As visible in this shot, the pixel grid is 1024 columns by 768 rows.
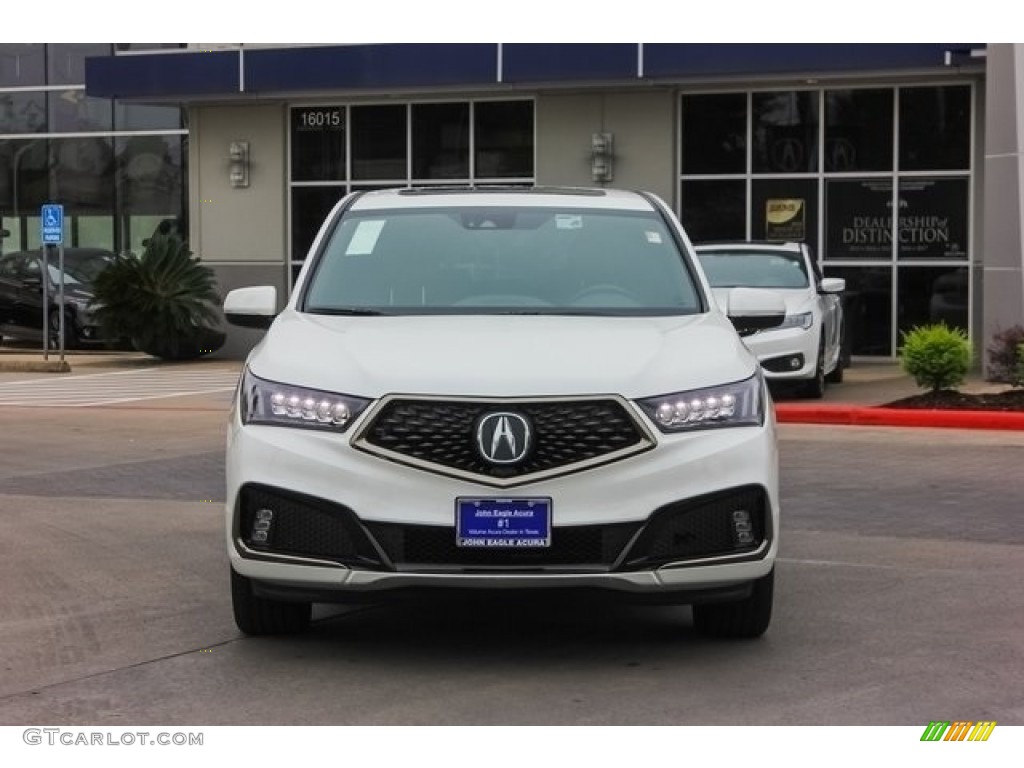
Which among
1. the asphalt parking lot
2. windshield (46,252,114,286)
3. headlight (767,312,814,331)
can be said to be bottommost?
the asphalt parking lot

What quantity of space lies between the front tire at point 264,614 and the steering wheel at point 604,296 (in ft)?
5.45

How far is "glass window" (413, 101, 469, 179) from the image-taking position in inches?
1049

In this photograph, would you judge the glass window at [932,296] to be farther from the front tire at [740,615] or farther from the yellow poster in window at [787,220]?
the front tire at [740,615]

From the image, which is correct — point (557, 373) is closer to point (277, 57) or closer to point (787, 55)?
point (787, 55)

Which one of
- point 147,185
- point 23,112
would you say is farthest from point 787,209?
point 23,112

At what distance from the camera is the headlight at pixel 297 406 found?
20.9ft

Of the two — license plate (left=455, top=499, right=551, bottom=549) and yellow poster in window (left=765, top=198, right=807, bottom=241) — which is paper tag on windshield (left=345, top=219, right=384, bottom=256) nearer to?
license plate (left=455, top=499, right=551, bottom=549)

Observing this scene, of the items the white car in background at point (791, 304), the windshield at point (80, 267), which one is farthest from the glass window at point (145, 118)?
the white car in background at point (791, 304)

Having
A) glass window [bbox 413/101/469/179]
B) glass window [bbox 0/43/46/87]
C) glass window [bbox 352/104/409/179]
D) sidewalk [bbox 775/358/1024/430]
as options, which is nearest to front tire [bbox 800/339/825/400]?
sidewalk [bbox 775/358/1024/430]

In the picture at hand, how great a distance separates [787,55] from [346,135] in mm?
7045

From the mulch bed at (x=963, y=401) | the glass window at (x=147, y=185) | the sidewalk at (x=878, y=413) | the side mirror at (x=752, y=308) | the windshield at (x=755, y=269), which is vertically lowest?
the sidewalk at (x=878, y=413)

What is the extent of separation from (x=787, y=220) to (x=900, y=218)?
154 centimetres

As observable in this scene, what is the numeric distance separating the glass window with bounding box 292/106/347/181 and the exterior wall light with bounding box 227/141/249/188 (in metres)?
0.72

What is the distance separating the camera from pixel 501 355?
651cm
